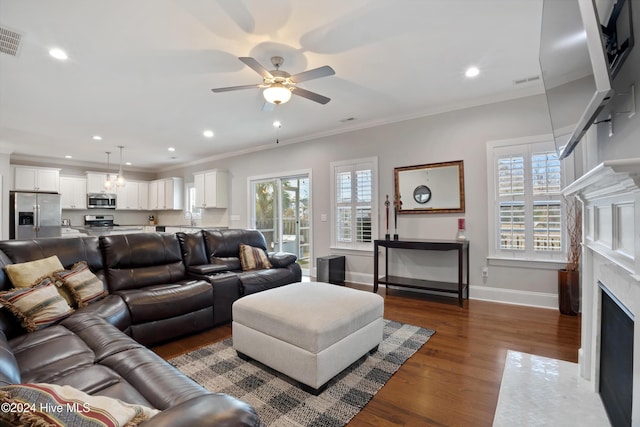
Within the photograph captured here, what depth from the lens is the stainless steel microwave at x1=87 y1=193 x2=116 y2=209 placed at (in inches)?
302

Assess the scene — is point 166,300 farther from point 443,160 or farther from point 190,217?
point 190,217

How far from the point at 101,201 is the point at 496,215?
903cm

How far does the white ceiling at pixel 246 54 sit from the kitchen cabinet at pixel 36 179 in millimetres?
2475

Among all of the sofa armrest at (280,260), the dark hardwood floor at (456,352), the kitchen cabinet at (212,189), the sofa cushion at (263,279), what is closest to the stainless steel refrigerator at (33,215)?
the kitchen cabinet at (212,189)

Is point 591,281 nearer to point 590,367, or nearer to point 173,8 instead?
point 590,367

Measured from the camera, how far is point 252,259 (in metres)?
3.87

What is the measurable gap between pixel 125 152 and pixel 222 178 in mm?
2271

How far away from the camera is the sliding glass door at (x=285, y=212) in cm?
587

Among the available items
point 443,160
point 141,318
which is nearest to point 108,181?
point 141,318

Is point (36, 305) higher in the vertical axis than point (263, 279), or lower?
higher

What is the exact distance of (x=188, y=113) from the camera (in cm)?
434

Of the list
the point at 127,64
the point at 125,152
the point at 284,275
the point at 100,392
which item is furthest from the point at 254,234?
the point at 125,152

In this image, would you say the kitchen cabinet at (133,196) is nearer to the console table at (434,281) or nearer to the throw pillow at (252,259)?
Answer: the throw pillow at (252,259)

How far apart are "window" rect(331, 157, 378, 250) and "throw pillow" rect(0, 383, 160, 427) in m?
4.21
